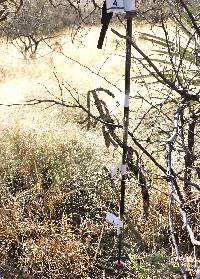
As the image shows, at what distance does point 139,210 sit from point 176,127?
160 cm

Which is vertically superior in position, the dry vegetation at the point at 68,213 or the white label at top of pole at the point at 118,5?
the white label at top of pole at the point at 118,5

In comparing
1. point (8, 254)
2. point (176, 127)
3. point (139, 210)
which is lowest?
point (8, 254)

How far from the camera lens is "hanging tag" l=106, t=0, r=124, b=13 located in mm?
2286

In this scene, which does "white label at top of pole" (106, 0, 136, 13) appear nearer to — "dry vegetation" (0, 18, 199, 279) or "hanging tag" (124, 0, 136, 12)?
"hanging tag" (124, 0, 136, 12)

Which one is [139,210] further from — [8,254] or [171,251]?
[8,254]

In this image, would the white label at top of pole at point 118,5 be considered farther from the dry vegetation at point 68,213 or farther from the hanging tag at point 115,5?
the dry vegetation at point 68,213

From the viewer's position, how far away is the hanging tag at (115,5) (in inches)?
90.0

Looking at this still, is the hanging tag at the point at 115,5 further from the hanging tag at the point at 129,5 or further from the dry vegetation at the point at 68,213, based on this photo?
the dry vegetation at the point at 68,213

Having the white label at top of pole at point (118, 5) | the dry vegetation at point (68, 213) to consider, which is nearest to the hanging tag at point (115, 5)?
the white label at top of pole at point (118, 5)

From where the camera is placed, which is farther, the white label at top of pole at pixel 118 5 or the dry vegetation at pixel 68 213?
the dry vegetation at pixel 68 213

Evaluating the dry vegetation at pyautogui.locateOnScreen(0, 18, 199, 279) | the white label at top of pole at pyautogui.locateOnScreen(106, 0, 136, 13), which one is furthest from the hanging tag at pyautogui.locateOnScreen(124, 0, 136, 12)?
the dry vegetation at pyautogui.locateOnScreen(0, 18, 199, 279)

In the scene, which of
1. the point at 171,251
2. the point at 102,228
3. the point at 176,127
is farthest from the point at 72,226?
the point at 176,127

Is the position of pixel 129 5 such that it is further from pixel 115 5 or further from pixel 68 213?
pixel 68 213

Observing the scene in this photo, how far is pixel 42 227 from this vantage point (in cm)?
311
